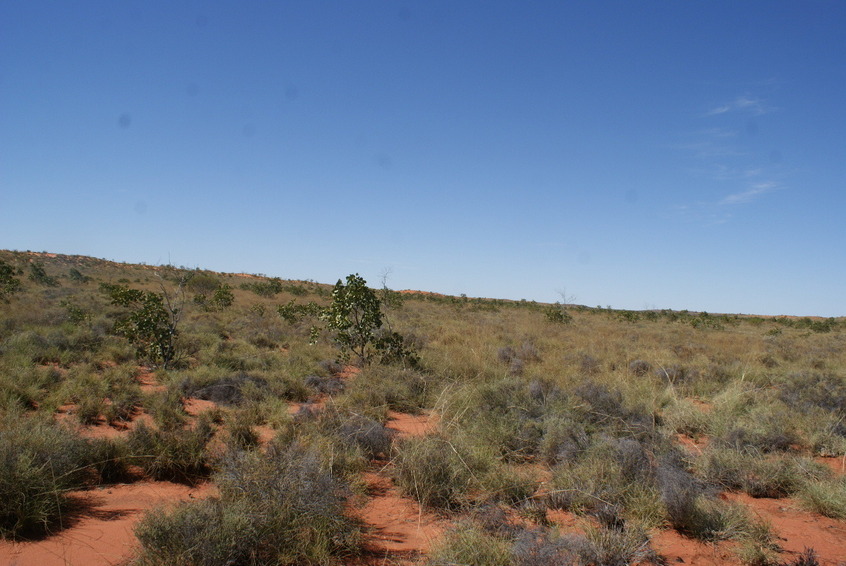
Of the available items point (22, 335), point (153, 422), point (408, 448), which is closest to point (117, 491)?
point (153, 422)

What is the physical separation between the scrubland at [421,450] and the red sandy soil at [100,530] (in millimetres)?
107

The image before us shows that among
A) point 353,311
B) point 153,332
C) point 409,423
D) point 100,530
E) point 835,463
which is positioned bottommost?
point 100,530

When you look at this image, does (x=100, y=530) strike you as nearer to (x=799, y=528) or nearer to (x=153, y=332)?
(x=799, y=528)

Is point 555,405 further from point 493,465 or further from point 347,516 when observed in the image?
point 347,516

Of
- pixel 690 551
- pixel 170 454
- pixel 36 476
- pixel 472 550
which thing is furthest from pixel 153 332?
pixel 690 551

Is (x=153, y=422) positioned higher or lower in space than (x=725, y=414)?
lower

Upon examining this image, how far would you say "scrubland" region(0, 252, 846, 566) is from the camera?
140 inches

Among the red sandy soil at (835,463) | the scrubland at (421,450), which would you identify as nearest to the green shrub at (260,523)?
the scrubland at (421,450)

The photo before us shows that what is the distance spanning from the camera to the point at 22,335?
1006cm

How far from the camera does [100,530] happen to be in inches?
148

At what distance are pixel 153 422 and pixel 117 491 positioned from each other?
209cm

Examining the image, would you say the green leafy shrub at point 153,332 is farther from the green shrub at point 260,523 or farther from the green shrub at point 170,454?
the green shrub at point 260,523

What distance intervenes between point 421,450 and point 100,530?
2840mm

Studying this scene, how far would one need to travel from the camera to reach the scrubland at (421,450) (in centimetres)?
356
